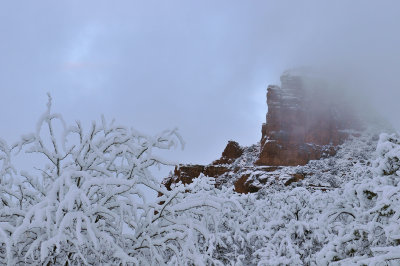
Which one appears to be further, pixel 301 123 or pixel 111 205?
pixel 301 123

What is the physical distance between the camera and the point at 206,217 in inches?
214

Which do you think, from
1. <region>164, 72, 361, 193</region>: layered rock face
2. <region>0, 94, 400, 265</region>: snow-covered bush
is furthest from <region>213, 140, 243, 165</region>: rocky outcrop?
<region>0, 94, 400, 265</region>: snow-covered bush

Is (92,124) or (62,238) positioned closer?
(62,238)

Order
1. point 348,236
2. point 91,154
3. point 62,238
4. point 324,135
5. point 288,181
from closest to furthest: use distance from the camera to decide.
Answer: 1. point 62,238
2. point 91,154
3. point 348,236
4. point 288,181
5. point 324,135

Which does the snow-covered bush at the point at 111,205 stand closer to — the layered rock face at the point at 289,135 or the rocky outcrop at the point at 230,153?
the layered rock face at the point at 289,135

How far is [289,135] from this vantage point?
142m

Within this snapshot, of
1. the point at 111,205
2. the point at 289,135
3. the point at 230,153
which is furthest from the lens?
the point at 289,135

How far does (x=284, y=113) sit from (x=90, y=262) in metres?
151

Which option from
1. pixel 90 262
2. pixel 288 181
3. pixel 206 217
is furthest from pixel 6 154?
pixel 288 181

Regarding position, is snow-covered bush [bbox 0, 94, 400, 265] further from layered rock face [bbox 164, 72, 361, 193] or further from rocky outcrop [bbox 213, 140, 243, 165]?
rocky outcrop [bbox 213, 140, 243, 165]

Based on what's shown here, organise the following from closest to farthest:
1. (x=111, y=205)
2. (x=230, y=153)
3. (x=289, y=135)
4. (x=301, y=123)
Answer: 1. (x=111, y=205)
2. (x=230, y=153)
3. (x=289, y=135)
4. (x=301, y=123)

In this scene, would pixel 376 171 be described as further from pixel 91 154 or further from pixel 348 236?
pixel 91 154

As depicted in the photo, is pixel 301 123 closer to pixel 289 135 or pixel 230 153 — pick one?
pixel 289 135

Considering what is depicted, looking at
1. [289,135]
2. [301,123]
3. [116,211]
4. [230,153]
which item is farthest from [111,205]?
[301,123]
